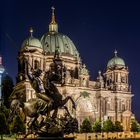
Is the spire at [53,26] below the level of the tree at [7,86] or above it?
above

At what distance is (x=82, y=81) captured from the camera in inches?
2965

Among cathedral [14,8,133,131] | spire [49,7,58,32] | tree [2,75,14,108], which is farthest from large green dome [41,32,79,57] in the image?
tree [2,75,14,108]

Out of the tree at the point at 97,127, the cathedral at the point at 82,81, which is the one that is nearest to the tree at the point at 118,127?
the tree at the point at 97,127

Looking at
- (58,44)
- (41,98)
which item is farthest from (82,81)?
(41,98)

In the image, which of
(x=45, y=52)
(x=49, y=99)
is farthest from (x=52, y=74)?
(x=45, y=52)

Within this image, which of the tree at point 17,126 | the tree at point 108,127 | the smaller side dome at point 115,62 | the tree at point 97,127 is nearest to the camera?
the tree at point 17,126

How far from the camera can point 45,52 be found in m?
77.4

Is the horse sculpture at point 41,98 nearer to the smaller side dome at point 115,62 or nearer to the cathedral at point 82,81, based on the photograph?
the cathedral at point 82,81

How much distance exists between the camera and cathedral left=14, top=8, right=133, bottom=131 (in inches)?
2815

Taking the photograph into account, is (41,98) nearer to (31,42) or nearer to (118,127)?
(118,127)

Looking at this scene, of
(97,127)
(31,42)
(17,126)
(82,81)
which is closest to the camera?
(17,126)

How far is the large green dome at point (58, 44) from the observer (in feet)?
260

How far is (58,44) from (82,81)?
8834 mm

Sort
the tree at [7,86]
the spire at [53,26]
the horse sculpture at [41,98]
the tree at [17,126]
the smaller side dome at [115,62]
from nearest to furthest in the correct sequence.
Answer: the horse sculpture at [41,98] < the tree at [17,126] < the tree at [7,86] < the smaller side dome at [115,62] < the spire at [53,26]
